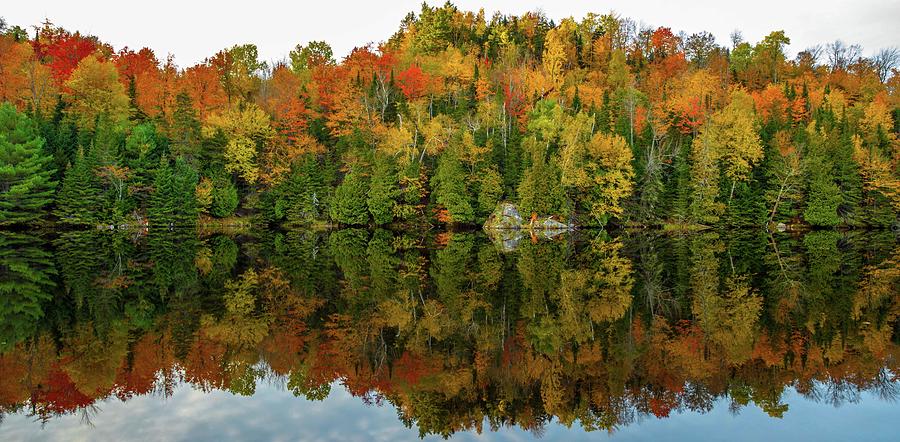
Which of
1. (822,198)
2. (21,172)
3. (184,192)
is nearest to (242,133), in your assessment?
(184,192)

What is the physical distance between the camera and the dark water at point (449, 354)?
30.2 feet

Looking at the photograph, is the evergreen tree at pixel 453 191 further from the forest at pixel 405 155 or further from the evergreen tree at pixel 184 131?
the evergreen tree at pixel 184 131

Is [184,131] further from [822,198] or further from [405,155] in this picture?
[822,198]

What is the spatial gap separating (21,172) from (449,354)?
168 ft

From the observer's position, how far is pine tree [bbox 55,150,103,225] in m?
51.8

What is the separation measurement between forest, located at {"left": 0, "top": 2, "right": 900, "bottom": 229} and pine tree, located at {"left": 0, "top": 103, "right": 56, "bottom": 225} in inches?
7.6

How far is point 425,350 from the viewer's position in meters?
13.3

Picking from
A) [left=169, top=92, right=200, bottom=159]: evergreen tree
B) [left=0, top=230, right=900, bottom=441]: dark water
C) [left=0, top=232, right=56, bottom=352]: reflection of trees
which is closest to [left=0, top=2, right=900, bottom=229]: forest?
[left=169, top=92, right=200, bottom=159]: evergreen tree

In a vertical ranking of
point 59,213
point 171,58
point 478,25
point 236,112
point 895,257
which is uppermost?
point 478,25

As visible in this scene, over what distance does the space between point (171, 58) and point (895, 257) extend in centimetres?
8081

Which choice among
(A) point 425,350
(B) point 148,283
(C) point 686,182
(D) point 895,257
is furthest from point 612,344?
(C) point 686,182

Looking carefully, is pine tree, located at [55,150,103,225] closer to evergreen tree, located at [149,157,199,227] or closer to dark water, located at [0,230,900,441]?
evergreen tree, located at [149,157,199,227]

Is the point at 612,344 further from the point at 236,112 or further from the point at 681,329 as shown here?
the point at 236,112

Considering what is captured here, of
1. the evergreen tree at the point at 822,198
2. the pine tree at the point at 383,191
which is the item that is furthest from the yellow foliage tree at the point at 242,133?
the evergreen tree at the point at 822,198
